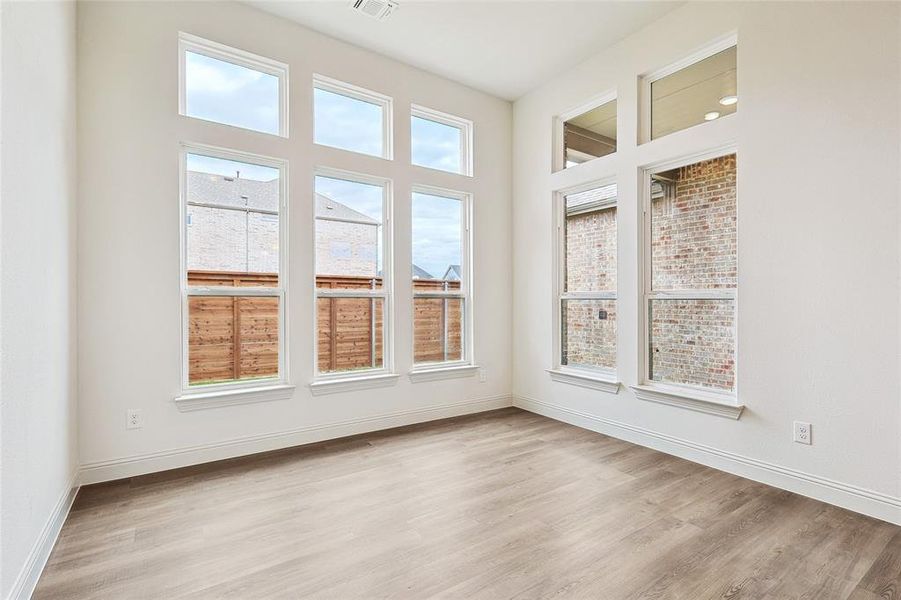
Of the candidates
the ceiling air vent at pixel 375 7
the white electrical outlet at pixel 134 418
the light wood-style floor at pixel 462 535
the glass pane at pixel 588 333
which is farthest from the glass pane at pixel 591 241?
the white electrical outlet at pixel 134 418

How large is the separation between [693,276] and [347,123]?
2.96 meters

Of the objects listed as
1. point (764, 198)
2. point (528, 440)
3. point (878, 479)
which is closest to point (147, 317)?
point (528, 440)

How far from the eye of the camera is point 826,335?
251cm

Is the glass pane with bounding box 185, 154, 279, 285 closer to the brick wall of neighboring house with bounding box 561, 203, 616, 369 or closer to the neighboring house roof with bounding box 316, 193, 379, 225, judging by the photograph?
the neighboring house roof with bounding box 316, 193, 379, 225

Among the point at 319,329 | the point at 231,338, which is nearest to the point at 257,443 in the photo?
the point at 231,338

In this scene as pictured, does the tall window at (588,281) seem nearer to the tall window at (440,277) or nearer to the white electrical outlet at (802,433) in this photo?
the tall window at (440,277)

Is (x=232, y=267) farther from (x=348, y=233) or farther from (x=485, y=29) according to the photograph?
(x=485, y=29)

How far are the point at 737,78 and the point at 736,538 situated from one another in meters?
2.75

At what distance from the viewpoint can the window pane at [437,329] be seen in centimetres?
416

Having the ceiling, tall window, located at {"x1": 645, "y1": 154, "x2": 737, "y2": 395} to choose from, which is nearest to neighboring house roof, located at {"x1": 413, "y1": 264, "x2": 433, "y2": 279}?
the ceiling

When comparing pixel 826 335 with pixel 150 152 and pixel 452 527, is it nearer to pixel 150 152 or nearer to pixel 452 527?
pixel 452 527

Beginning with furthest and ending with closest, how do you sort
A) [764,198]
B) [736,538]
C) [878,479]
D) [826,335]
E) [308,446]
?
[308,446] < [764,198] < [826,335] < [878,479] < [736,538]

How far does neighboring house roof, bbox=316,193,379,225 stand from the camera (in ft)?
11.9

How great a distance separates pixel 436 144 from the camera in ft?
14.0
